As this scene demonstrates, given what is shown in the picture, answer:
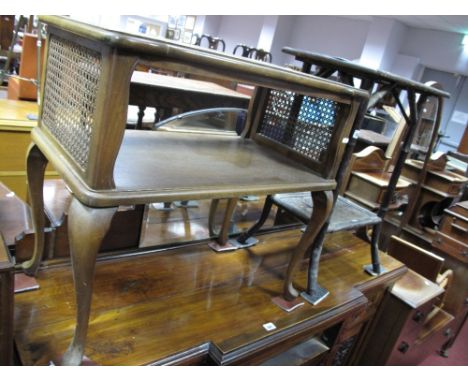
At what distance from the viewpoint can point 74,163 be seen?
0.74 meters

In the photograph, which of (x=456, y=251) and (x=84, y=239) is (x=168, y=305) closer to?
(x=84, y=239)

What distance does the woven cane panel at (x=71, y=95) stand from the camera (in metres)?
0.69

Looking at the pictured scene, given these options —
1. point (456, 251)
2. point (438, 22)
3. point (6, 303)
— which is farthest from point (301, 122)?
point (438, 22)

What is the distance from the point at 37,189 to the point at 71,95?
30 centimetres

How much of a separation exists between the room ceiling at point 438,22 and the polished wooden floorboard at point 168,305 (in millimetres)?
4506

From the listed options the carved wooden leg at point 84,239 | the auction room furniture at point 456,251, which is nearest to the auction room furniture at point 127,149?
the carved wooden leg at point 84,239

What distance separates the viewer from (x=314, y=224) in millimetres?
1170

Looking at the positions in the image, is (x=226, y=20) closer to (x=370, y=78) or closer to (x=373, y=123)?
(x=373, y=123)

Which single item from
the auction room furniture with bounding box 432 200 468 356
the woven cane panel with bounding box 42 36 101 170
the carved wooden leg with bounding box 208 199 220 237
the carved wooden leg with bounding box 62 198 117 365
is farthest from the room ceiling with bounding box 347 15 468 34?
the carved wooden leg with bounding box 62 198 117 365

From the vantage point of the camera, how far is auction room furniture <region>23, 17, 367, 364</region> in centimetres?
64

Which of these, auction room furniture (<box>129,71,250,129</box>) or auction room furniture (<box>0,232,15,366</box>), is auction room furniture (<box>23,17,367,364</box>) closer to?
auction room furniture (<box>0,232,15,366</box>)

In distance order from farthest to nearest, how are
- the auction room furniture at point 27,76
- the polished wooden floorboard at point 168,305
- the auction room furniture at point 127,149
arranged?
the auction room furniture at point 27,76 → the polished wooden floorboard at point 168,305 → the auction room furniture at point 127,149

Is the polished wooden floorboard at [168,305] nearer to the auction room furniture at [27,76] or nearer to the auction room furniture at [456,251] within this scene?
the auction room furniture at [456,251]

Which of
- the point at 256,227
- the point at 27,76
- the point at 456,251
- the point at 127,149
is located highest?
the point at 127,149
